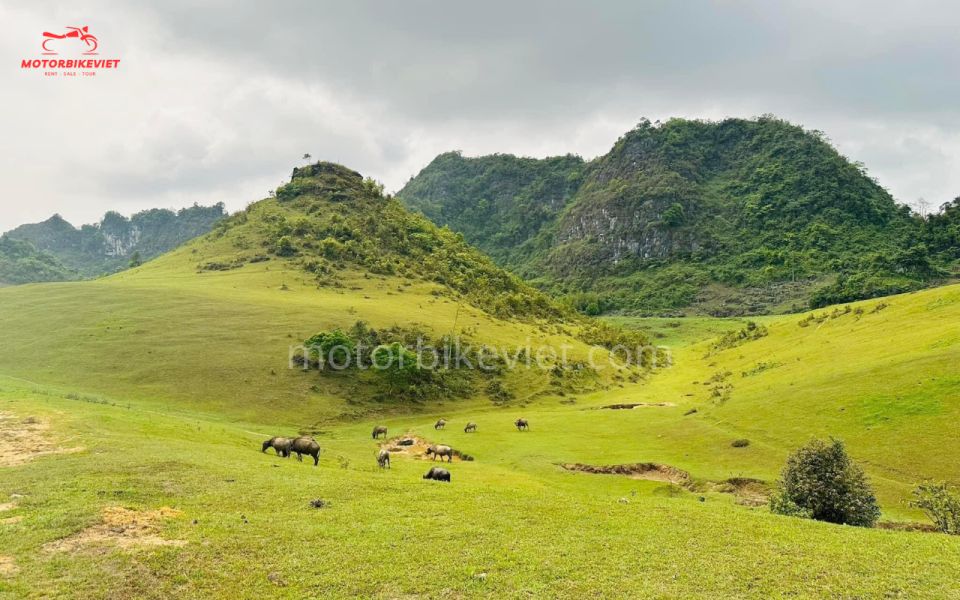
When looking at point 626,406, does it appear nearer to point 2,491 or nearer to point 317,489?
point 317,489

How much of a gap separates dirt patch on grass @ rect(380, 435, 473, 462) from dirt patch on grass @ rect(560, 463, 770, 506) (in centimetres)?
862

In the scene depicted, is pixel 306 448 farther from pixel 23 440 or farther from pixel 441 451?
pixel 23 440

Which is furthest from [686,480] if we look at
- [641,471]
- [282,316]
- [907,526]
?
[282,316]

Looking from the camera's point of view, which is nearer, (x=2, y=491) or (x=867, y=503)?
(x=2, y=491)

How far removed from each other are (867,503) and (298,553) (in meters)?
23.5

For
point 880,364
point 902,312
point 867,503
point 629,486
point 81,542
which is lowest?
point 629,486

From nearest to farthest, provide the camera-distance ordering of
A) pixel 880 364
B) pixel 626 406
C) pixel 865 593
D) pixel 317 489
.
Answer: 1. pixel 865 593
2. pixel 317 489
3. pixel 880 364
4. pixel 626 406

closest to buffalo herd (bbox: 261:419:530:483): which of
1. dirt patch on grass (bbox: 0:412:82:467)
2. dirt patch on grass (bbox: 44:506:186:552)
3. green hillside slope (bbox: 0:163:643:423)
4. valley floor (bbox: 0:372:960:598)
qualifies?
valley floor (bbox: 0:372:960:598)

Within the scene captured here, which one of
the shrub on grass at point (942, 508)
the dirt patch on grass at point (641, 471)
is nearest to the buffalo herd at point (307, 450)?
the dirt patch on grass at point (641, 471)

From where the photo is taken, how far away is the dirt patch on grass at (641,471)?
3494 cm

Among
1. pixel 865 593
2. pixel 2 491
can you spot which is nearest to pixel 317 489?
pixel 2 491

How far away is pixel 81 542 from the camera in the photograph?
1428cm

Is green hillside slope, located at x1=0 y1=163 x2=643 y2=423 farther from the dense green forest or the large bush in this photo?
the large bush

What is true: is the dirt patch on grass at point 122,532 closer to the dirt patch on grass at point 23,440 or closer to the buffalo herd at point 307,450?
the dirt patch on grass at point 23,440
